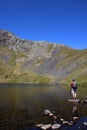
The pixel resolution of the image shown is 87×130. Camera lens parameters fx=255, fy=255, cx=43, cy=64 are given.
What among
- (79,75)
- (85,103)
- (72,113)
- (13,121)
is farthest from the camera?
(79,75)

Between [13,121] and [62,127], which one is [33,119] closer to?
[13,121]

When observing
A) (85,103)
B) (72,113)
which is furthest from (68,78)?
(72,113)

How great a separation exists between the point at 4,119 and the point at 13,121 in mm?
1629

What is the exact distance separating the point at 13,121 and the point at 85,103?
21.5 m

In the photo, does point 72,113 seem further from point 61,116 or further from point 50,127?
point 50,127

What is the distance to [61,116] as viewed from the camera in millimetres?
35406

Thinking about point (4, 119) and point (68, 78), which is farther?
point (68, 78)

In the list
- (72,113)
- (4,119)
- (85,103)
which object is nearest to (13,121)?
(4,119)

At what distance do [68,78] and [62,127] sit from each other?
164 meters

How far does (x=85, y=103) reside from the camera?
49.9 m

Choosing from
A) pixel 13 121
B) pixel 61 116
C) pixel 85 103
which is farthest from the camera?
pixel 85 103

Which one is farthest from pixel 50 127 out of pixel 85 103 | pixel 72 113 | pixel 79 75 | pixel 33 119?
pixel 79 75

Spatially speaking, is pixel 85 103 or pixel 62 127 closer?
pixel 62 127

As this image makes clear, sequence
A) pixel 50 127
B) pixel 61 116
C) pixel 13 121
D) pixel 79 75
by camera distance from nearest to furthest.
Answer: pixel 50 127, pixel 13 121, pixel 61 116, pixel 79 75
